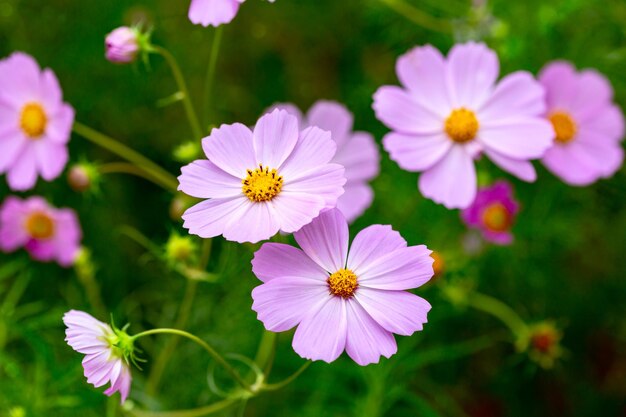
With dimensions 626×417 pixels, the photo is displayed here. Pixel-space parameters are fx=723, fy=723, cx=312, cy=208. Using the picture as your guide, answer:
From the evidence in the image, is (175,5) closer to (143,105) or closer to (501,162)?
(143,105)

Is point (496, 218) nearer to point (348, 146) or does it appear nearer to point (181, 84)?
point (348, 146)

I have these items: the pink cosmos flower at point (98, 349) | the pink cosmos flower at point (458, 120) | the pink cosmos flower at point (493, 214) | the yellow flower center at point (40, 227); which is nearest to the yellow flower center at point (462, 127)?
the pink cosmos flower at point (458, 120)

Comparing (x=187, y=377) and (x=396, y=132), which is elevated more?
(x=396, y=132)

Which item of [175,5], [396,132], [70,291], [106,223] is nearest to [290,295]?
[396,132]

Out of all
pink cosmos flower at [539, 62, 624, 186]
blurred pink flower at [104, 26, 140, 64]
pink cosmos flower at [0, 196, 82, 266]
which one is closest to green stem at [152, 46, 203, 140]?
blurred pink flower at [104, 26, 140, 64]

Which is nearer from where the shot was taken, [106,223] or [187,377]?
[187,377]
